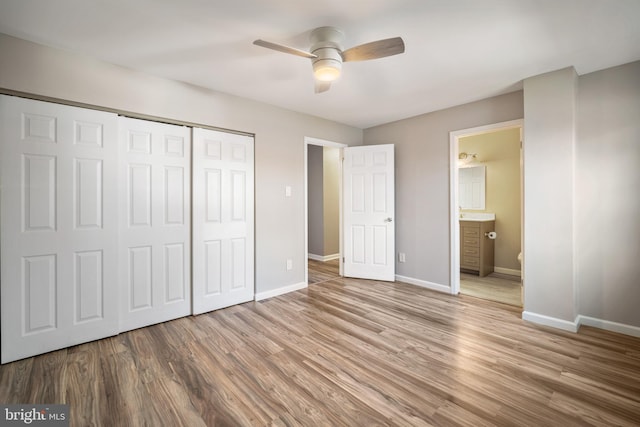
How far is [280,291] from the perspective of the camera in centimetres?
367

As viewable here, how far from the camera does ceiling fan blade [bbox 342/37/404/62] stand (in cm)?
179

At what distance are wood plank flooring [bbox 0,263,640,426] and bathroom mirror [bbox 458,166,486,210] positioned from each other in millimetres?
2539

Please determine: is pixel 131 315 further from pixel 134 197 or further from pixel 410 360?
pixel 410 360

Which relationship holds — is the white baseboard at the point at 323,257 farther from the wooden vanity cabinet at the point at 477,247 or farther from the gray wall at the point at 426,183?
the wooden vanity cabinet at the point at 477,247

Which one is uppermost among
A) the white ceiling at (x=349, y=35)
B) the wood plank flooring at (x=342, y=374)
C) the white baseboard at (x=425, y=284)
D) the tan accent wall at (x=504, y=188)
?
the white ceiling at (x=349, y=35)

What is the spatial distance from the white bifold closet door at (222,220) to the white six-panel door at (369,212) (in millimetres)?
1684

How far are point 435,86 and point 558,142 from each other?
129 cm

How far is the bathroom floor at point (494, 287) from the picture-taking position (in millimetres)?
3471

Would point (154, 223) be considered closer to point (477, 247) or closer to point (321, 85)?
point (321, 85)

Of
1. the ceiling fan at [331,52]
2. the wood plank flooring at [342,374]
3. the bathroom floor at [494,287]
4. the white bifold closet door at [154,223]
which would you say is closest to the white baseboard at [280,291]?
the wood plank flooring at [342,374]

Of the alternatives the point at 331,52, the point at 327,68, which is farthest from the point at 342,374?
the point at 331,52

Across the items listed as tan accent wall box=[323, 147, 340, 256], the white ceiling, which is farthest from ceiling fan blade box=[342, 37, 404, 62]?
tan accent wall box=[323, 147, 340, 256]

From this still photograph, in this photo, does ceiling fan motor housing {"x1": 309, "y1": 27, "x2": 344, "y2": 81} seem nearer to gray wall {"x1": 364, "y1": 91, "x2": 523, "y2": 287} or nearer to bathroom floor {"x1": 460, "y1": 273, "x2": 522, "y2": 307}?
gray wall {"x1": 364, "y1": 91, "x2": 523, "y2": 287}

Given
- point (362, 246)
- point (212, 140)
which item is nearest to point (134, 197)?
point (212, 140)
